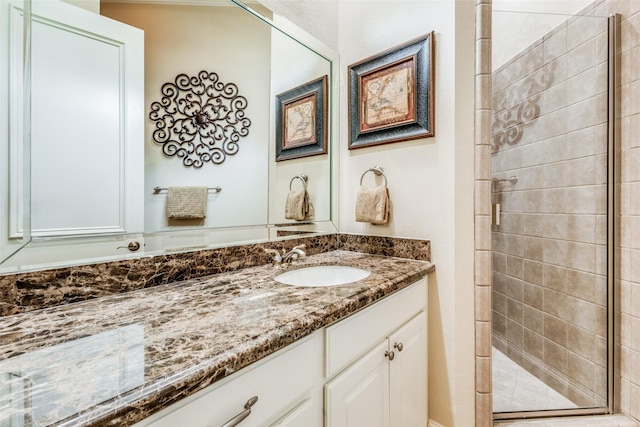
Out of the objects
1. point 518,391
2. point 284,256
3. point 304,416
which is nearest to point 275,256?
point 284,256

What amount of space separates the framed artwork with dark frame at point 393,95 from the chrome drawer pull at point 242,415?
1201mm

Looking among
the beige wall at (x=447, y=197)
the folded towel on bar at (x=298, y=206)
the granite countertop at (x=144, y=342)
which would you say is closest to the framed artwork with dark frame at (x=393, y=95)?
the beige wall at (x=447, y=197)

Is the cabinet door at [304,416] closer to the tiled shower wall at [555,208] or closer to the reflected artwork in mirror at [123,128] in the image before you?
the reflected artwork in mirror at [123,128]

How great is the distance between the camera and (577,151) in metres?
1.47

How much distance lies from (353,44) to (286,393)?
1711 mm

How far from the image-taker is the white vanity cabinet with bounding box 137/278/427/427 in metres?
0.52

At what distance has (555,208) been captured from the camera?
154 cm

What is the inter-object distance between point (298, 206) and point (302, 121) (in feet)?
1.48

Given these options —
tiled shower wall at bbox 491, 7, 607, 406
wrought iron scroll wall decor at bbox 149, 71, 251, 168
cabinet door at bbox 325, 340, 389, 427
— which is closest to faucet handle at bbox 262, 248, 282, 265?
wrought iron scroll wall decor at bbox 149, 71, 251, 168

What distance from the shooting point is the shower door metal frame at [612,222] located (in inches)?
53.6

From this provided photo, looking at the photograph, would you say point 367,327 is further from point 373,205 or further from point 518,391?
point 518,391

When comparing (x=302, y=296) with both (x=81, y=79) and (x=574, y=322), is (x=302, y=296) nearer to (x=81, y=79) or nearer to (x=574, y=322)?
(x=81, y=79)

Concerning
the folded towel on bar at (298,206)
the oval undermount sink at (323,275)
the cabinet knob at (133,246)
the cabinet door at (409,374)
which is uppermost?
the folded towel on bar at (298,206)

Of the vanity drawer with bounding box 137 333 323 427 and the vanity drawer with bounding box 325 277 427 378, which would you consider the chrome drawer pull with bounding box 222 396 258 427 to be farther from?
the vanity drawer with bounding box 325 277 427 378
